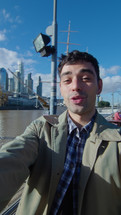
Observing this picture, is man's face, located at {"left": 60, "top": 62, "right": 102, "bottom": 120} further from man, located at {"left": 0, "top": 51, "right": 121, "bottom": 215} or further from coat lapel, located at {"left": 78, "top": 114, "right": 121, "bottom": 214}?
coat lapel, located at {"left": 78, "top": 114, "right": 121, "bottom": 214}

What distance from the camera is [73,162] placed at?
53.7 inches

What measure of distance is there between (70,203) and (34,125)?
33.5 inches

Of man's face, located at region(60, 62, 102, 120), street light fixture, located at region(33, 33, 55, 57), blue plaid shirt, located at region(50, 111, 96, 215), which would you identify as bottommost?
blue plaid shirt, located at region(50, 111, 96, 215)

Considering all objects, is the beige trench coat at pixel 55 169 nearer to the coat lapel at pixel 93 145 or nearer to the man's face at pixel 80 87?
the coat lapel at pixel 93 145

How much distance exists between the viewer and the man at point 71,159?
116 cm

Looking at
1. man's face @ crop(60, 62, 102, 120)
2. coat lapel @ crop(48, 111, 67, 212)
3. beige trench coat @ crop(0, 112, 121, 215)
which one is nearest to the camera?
beige trench coat @ crop(0, 112, 121, 215)

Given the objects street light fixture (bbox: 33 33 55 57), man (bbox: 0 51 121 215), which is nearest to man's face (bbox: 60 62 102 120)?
man (bbox: 0 51 121 215)

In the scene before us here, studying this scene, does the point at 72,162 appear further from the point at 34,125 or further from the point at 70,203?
the point at 34,125

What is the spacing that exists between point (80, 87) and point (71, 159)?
75 centimetres

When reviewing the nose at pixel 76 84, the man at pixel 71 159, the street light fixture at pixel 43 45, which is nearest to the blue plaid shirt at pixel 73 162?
the man at pixel 71 159

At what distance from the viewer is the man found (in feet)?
3.79

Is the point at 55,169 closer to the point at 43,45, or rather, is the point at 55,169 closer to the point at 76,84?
the point at 76,84

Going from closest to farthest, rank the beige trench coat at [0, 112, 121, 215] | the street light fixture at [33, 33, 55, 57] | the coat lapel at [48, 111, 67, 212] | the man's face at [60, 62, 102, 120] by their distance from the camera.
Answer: the beige trench coat at [0, 112, 121, 215] → the coat lapel at [48, 111, 67, 212] → the man's face at [60, 62, 102, 120] → the street light fixture at [33, 33, 55, 57]

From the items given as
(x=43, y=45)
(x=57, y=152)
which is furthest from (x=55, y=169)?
(x=43, y=45)
